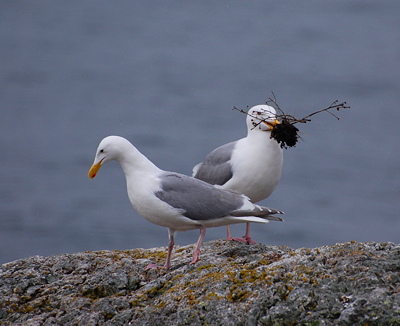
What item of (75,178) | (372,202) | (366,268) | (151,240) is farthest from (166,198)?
(75,178)

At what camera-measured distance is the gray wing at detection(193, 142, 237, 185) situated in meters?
9.76

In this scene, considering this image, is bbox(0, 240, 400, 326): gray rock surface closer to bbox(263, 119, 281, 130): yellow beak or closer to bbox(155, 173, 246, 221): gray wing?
bbox(155, 173, 246, 221): gray wing

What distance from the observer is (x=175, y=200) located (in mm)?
7512

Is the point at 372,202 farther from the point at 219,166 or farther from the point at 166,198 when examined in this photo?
the point at 166,198

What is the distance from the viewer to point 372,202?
1088 inches

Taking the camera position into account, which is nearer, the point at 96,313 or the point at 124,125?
the point at 96,313

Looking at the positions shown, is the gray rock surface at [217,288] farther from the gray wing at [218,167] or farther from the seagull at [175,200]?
the gray wing at [218,167]

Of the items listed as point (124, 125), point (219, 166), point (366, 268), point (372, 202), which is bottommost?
point (366, 268)

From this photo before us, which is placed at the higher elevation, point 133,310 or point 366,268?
point 366,268

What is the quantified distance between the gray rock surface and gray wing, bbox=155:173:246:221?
Answer: 1.33 feet

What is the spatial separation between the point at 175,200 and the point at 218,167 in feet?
8.19

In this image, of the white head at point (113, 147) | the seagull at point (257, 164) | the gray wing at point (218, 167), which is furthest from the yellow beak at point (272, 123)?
the white head at point (113, 147)

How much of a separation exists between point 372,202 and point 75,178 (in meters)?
11.5

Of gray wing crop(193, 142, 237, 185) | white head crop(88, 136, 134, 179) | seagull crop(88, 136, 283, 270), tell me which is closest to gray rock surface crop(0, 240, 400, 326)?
seagull crop(88, 136, 283, 270)
